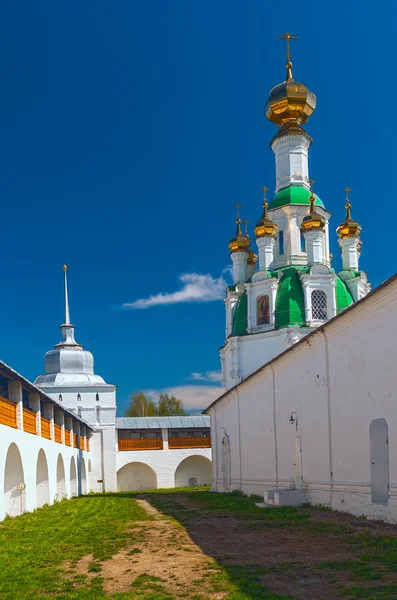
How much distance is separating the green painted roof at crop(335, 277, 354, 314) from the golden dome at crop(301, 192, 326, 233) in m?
2.67

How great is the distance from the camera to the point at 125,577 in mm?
6805

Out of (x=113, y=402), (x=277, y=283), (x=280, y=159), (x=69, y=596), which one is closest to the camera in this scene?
(x=69, y=596)

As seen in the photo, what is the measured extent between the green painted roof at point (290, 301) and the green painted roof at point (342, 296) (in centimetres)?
167

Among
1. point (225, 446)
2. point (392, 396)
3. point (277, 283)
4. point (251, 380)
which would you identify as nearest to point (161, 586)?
point (392, 396)

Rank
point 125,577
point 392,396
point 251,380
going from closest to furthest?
1. point 125,577
2. point 392,396
3. point 251,380

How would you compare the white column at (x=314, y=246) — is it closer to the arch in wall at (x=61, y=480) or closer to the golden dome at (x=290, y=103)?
the golden dome at (x=290, y=103)

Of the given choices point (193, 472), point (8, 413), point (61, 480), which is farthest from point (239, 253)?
point (8, 413)

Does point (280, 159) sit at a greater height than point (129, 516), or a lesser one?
greater

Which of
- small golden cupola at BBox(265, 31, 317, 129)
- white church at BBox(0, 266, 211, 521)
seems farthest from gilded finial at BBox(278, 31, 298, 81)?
white church at BBox(0, 266, 211, 521)

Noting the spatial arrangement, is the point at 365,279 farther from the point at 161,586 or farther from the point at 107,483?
the point at 161,586

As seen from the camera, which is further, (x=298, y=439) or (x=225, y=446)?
(x=225, y=446)

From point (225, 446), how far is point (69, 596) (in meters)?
19.6

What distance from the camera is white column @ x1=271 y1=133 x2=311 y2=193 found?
108ft

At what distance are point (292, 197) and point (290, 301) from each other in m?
5.27
